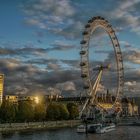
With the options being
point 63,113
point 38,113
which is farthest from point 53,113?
point 38,113

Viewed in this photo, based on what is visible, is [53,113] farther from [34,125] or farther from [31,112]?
[34,125]

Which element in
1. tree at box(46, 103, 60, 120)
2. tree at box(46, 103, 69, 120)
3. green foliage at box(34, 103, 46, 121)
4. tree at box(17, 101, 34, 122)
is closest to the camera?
tree at box(17, 101, 34, 122)

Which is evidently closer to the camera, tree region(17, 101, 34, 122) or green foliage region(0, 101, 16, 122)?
green foliage region(0, 101, 16, 122)

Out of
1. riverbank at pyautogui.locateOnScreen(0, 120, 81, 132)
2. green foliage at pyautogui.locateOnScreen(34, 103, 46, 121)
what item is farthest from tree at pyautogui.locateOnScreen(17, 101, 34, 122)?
green foliage at pyautogui.locateOnScreen(34, 103, 46, 121)

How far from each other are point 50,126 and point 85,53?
1818 cm

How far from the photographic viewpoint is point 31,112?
89250mm

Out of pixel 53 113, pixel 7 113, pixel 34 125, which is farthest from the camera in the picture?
pixel 53 113

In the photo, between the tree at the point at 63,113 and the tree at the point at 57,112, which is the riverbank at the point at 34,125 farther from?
the tree at the point at 57,112

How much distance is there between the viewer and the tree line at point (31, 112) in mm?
84562

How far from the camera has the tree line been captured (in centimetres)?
8456

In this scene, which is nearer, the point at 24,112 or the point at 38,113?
the point at 24,112

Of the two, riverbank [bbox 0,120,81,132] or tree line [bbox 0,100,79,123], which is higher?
tree line [bbox 0,100,79,123]

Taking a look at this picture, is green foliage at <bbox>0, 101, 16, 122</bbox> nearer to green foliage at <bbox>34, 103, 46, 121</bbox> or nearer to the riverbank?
the riverbank

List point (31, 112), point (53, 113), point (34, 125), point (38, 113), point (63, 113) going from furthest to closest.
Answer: point (63, 113)
point (53, 113)
point (38, 113)
point (31, 112)
point (34, 125)
